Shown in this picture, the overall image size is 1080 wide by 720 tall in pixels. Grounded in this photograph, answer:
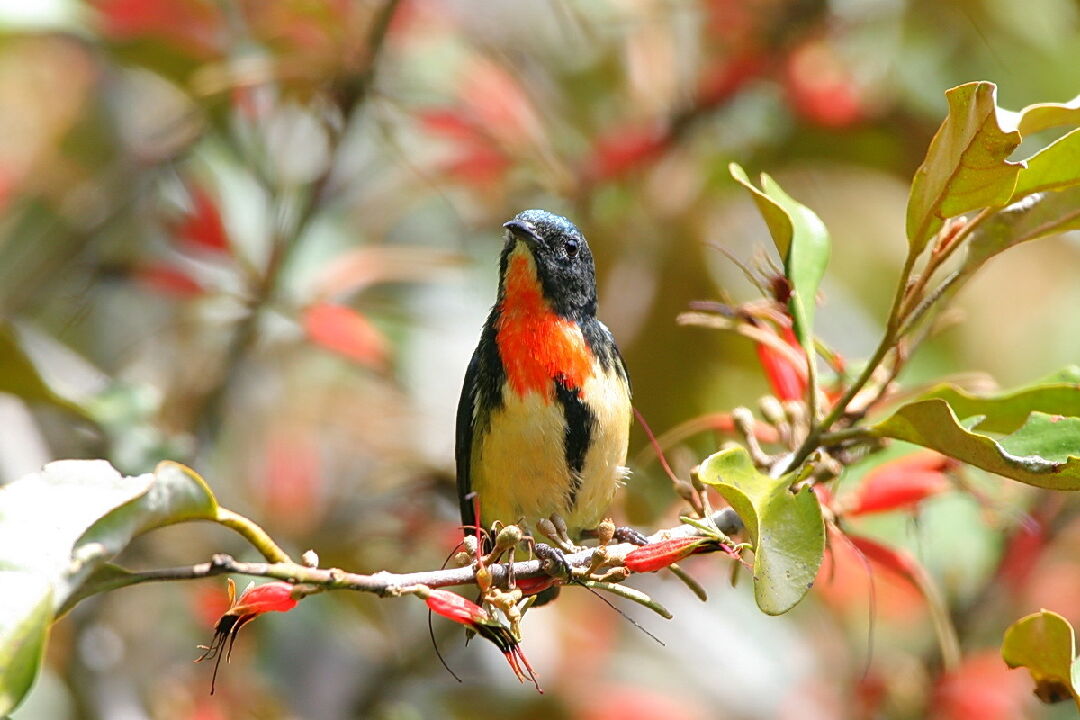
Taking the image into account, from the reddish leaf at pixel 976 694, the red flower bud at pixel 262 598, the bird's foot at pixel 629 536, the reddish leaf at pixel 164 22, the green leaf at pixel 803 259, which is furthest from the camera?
the reddish leaf at pixel 164 22

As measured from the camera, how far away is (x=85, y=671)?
3102 mm

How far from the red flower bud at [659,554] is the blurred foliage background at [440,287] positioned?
Result: 151 cm

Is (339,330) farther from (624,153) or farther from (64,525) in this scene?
(64,525)

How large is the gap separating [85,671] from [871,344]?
2.73 meters

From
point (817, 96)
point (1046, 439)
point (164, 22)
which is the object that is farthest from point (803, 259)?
point (164, 22)

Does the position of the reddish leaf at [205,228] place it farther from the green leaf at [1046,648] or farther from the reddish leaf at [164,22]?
the green leaf at [1046,648]

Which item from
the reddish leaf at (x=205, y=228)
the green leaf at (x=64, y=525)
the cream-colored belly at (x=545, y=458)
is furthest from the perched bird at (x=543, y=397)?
the green leaf at (x=64, y=525)

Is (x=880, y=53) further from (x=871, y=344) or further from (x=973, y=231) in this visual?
(x=973, y=231)

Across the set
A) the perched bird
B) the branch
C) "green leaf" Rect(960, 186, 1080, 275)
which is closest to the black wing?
the perched bird

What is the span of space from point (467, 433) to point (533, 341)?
0.89 ft

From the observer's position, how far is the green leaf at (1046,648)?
5.33ft

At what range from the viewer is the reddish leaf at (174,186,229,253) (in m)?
3.38

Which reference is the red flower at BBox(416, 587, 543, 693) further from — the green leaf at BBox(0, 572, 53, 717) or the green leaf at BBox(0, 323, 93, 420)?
the green leaf at BBox(0, 323, 93, 420)

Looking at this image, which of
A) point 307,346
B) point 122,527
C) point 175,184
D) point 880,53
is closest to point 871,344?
point 880,53
